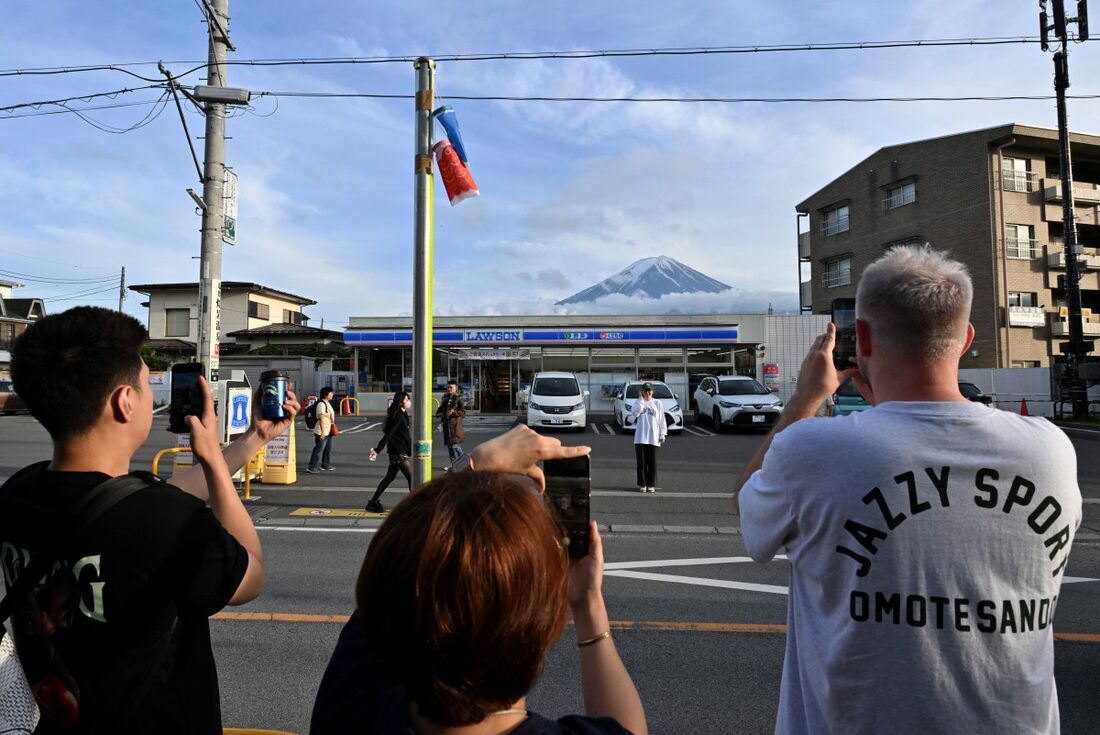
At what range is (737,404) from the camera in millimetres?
19656

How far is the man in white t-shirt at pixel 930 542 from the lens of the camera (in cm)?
136

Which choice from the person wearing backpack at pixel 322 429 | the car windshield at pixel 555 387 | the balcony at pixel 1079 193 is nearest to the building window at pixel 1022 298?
the balcony at pixel 1079 193

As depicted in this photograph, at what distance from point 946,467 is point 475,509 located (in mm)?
1018

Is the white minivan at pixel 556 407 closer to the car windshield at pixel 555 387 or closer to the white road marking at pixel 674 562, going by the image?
the car windshield at pixel 555 387

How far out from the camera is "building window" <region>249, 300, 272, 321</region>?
141 feet

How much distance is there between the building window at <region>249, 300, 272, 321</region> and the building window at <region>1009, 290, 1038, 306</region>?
4456 cm

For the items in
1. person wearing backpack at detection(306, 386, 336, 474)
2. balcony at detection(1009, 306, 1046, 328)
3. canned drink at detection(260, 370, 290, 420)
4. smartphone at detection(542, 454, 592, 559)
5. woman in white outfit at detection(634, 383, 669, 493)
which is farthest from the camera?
balcony at detection(1009, 306, 1046, 328)

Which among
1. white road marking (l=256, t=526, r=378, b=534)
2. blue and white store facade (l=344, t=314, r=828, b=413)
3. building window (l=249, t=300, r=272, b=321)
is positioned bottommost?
white road marking (l=256, t=526, r=378, b=534)

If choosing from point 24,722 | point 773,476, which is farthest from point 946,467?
point 24,722

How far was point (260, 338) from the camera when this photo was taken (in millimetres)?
40156

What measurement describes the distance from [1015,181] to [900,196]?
553 centimetres

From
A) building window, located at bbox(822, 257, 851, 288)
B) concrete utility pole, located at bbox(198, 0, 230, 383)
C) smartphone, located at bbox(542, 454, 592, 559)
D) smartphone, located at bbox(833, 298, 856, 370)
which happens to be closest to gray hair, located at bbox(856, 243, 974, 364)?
smartphone, located at bbox(833, 298, 856, 370)

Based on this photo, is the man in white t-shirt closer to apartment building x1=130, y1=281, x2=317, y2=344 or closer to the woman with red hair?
the woman with red hair

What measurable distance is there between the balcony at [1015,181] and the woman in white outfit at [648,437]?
112 ft
